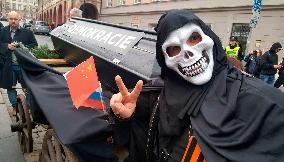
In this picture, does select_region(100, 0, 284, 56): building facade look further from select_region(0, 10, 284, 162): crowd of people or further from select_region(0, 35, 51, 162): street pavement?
select_region(0, 10, 284, 162): crowd of people

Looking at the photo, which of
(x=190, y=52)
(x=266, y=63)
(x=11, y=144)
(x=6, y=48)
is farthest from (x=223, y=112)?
(x=266, y=63)

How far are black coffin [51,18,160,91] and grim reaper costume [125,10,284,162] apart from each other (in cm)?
80

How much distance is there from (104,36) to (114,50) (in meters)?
0.65

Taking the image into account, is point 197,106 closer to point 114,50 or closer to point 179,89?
point 179,89

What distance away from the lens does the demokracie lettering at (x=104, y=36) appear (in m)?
3.76

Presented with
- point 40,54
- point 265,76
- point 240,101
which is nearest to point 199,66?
point 240,101

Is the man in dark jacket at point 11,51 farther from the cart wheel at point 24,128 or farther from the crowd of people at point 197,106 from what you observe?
the crowd of people at point 197,106

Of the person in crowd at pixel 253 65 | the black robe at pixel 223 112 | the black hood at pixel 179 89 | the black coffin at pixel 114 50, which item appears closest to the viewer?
the black robe at pixel 223 112

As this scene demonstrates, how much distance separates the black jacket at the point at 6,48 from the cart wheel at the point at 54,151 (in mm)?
2828

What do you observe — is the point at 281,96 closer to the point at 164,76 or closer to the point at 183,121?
the point at 183,121

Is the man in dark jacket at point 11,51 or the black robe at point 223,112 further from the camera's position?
the man in dark jacket at point 11,51

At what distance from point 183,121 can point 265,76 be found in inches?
332

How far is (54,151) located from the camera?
2904 millimetres


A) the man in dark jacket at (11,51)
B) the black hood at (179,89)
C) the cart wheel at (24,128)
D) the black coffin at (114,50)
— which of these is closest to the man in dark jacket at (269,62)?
the black coffin at (114,50)
